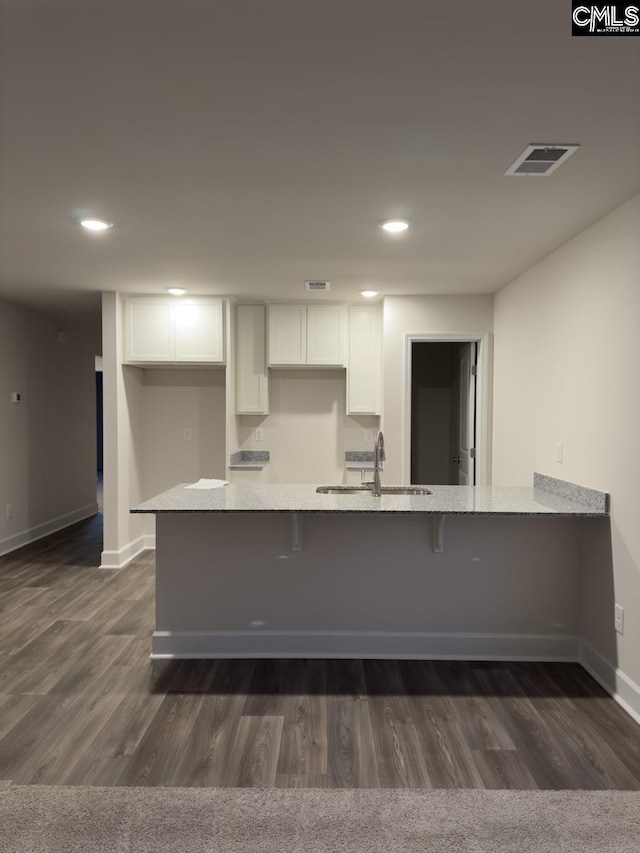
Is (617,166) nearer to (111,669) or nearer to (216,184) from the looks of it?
(216,184)

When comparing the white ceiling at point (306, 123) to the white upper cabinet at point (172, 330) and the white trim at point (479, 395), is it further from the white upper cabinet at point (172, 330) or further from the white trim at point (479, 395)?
A: the white upper cabinet at point (172, 330)

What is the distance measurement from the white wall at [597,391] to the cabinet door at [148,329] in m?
3.03

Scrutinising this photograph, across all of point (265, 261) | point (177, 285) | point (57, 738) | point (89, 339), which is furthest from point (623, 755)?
point (89, 339)

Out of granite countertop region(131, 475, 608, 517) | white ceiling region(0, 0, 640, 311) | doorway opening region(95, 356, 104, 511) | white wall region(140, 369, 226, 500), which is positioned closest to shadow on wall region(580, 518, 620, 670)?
granite countertop region(131, 475, 608, 517)

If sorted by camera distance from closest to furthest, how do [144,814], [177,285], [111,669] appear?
[144,814] → [111,669] → [177,285]

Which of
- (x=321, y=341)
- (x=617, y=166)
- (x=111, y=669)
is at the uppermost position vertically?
(x=617, y=166)

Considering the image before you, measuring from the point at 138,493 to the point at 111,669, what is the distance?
266 cm

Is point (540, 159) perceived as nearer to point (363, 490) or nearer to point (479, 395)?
point (363, 490)

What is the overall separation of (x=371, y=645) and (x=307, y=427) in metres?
2.69

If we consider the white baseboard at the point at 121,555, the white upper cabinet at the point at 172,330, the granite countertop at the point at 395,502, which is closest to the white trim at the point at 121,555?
the white baseboard at the point at 121,555

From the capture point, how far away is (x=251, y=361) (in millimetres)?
5230

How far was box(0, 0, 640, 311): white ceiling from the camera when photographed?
149 centimetres

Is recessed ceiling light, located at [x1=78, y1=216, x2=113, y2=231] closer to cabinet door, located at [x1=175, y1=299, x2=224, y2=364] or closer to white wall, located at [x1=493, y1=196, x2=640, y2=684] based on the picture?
cabinet door, located at [x1=175, y1=299, x2=224, y2=364]

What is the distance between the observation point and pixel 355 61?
1.63 m
